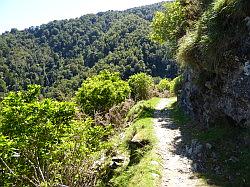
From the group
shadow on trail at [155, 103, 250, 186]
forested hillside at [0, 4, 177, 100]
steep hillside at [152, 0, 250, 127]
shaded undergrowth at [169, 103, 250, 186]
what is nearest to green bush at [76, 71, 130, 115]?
steep hillside at [152, 0, 250, 127]

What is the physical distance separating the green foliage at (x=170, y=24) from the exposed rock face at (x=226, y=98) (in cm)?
798

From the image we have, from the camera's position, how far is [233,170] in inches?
481

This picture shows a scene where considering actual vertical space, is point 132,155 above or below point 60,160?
below

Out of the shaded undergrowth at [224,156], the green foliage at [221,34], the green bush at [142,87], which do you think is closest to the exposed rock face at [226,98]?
the shaded undergrowth at [224,156]

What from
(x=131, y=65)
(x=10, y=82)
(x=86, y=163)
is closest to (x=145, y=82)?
(x=86, y=163)

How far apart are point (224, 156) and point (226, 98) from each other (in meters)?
2.64

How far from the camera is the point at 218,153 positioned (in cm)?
1348

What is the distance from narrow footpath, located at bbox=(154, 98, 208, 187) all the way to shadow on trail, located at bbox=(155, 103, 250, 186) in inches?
7.9

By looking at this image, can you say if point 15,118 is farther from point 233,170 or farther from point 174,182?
point 233,170

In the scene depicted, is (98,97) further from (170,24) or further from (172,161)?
(172,161)

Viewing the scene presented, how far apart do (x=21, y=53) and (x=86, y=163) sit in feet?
591

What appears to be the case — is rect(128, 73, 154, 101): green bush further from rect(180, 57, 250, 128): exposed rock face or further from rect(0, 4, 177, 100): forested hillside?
rect(0, 4, 177, 100): forested hillside

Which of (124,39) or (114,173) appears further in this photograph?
(124,39)

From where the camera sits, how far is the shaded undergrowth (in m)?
11.9
